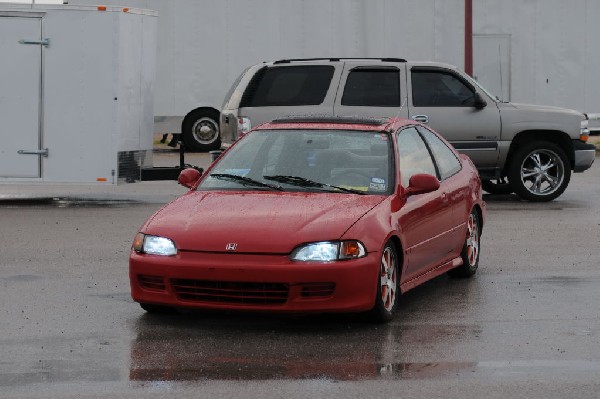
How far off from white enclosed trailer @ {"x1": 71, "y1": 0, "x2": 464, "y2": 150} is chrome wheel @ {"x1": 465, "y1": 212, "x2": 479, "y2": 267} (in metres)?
17.1

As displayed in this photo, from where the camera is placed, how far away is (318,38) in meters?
28.8

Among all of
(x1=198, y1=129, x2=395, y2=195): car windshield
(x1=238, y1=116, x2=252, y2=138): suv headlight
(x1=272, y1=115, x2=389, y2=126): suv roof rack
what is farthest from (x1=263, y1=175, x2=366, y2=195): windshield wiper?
(x1=238, y1=116, x2=252, y2=138): suv headlight

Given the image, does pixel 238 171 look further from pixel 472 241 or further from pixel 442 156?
pixel 472 241

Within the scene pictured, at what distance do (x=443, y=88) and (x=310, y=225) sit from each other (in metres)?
9.98

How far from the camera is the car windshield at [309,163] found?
9.88 meters

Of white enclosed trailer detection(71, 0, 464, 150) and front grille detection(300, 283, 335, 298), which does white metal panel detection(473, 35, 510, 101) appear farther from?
front grille detection(300, 283, 335, 298)

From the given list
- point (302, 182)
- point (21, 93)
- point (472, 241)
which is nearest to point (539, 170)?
point (21, 93)

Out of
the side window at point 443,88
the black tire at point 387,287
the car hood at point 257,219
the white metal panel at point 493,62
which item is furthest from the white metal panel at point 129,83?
the white metal panel at point 493,62

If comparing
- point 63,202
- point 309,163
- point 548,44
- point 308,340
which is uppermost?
point 548,44

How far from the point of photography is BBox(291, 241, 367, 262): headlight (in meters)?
8.79

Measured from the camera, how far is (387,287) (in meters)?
9.30

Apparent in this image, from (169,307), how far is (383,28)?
19798 millimetres

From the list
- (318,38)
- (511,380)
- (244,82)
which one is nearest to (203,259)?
(511,380)

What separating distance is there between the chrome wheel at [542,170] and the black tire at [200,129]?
36.4 ft
